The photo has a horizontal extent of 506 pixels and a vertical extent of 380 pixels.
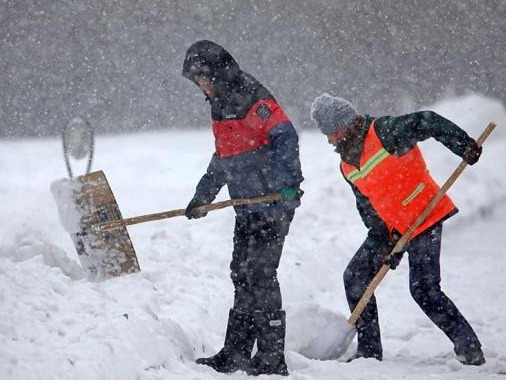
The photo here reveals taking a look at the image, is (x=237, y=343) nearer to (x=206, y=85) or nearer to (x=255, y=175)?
(x=255, y=175)

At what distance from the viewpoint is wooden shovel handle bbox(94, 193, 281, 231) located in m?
3.51

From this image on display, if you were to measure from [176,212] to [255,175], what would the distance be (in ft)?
2.11

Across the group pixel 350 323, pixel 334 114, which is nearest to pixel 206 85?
pixel 334 114

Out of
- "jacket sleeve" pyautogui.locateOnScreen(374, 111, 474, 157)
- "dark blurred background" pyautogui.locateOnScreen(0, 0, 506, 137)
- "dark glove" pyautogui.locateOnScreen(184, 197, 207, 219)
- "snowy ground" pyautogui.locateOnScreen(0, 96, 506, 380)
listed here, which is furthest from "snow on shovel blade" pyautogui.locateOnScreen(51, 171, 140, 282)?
"dark blurred background" pyautogui.locateOnScreen(0, 0, 506, 137)

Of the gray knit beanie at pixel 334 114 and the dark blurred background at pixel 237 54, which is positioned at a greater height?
the dark blurred background at pixel 237 54

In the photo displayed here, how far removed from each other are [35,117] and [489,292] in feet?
27.0

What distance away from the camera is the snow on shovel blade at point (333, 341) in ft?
12.5

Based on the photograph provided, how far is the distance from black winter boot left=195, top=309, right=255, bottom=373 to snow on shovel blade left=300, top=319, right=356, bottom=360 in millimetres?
476

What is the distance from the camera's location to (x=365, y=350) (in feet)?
12.7

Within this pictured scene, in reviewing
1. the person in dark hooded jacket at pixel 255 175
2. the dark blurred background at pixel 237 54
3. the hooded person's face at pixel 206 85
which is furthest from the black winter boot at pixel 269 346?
the dark blurred background at pixel 237 54

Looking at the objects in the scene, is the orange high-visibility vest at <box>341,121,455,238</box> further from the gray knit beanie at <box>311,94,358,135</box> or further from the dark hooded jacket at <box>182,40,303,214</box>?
the dark hooded jacket at <box>182,40,303,214</box>

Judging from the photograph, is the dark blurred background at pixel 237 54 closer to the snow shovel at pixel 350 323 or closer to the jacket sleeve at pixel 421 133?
the snow shovel at pixel 350 323

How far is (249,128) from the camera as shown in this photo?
3.47 m

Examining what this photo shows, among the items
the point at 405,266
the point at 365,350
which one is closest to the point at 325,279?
the point at 405,266
